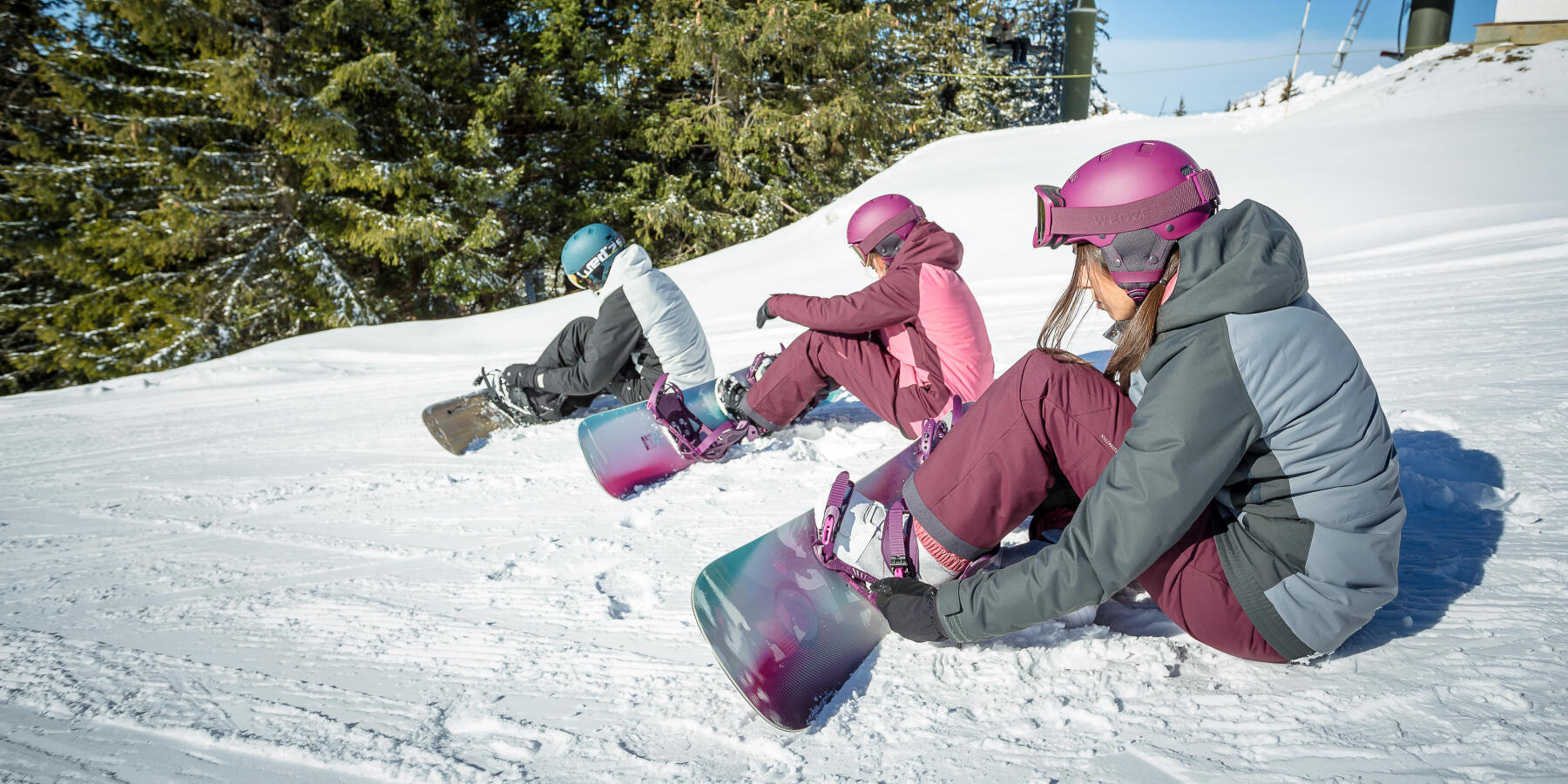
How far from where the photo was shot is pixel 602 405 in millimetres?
4805

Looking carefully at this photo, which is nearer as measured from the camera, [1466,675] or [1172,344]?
[1172,344]

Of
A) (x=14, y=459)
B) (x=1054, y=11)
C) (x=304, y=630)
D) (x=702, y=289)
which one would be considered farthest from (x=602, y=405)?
(x=1054, y=11)

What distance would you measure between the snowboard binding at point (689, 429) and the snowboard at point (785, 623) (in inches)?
51.0

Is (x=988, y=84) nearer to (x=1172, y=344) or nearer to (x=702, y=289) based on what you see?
(x=702, y=289)

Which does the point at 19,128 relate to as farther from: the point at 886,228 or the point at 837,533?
the point at 837,533

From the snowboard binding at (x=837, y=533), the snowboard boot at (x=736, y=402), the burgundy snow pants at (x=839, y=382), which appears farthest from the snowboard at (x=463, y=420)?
the snowboard binding at (x=837, y=533)

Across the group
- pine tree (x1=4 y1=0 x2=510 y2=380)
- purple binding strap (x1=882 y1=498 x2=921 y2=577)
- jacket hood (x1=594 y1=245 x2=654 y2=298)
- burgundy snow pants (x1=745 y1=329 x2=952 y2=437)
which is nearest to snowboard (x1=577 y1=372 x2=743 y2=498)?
burgundy snow pants (x1=745 y1=329 x2=952 y2=437)

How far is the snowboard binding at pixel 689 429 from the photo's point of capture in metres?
3.33

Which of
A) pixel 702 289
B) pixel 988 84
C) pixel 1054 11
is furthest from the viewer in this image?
pixel 1054 11

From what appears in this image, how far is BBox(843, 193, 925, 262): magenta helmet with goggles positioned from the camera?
3.01 m

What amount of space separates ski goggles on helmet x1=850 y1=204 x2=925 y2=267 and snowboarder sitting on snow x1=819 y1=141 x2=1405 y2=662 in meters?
1.34

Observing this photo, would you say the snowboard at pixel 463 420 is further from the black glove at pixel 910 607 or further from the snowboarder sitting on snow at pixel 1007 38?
the snowboarder sitting on snow at pixel 1007 38

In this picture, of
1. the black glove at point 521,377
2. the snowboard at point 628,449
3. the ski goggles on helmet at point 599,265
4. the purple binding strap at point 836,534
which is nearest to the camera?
the purple binding strap at point 836,534

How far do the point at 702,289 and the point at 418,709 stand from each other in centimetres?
827
